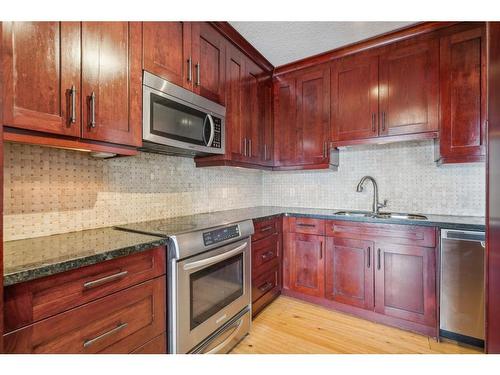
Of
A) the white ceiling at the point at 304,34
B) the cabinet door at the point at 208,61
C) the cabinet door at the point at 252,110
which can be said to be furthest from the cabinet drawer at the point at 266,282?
the white ceiling at the point at 304,34

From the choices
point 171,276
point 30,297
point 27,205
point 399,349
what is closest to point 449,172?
point 399,349

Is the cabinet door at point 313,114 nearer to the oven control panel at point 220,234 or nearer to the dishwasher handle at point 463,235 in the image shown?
the dishwasher handle at point 463,235

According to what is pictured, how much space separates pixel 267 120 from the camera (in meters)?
2.66

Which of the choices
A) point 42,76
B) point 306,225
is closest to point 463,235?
point 306,225

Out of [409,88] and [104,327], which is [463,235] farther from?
[104,327]

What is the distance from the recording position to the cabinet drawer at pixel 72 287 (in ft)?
2.52

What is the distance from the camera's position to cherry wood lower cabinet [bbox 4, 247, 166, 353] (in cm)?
78

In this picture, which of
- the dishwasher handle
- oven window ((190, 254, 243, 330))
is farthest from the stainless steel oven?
the dishwasher handle

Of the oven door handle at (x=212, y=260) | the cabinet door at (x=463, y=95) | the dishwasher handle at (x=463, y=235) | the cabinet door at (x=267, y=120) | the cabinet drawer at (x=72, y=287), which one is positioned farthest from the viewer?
the cabinet door at (x=267, y=120)

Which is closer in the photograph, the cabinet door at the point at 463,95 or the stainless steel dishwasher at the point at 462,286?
the stainless steel dishwasher at the point at 462,286

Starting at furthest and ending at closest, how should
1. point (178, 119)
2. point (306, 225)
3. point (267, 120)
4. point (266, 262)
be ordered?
point (267, 120) < point (306, 225) < point (266, 262) < point (178, 119)

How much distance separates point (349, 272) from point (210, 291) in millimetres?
1312

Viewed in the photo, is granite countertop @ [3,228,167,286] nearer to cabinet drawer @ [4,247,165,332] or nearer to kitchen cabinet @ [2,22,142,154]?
cabinet drawer @ [4,247,165,332]

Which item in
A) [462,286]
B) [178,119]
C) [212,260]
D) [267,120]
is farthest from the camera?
[267,120]
